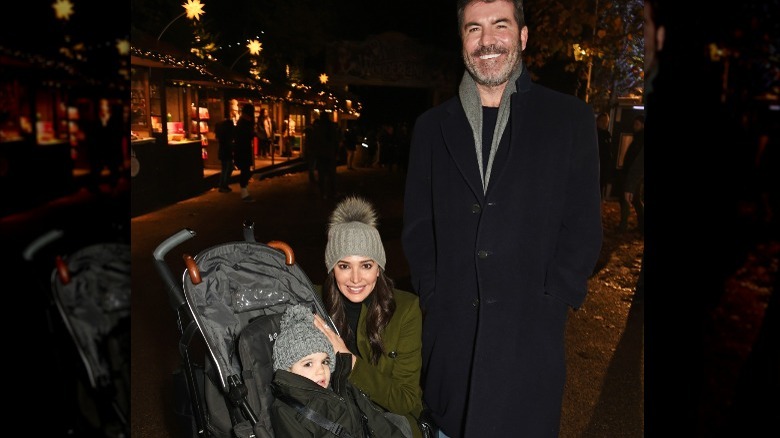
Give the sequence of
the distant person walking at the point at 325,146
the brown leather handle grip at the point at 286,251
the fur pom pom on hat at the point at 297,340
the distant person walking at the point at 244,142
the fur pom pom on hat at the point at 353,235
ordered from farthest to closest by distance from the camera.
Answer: the distant person walking at the point at 325,146
the distant person walking at the point at 244,142
the fur pom pom on hat at the point at 353,235
the brown leather handle grip at the point at 286,251
the fur pom pom on hat at the point at 297,340

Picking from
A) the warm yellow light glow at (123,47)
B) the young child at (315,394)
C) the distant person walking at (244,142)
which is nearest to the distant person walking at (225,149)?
the distant person walking at (244,142)

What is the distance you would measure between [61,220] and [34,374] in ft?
2.02

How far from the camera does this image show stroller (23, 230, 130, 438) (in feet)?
6.57

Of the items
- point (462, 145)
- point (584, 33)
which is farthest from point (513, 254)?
point (584, 33)

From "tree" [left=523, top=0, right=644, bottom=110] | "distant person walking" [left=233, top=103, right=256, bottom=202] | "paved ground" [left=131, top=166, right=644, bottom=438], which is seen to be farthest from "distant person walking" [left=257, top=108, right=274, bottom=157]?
"tree" [left=523, top=0, right=644, bottom=110]

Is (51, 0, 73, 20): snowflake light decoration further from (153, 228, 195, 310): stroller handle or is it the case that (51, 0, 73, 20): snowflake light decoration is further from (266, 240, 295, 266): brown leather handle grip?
(266, 240, 295, 266): brown leather handle grip

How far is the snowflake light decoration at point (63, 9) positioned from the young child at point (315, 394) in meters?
1.29

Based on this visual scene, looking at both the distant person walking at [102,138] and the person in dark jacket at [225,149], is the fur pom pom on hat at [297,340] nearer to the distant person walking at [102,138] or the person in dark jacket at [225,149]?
the distant person walking at [102,138]

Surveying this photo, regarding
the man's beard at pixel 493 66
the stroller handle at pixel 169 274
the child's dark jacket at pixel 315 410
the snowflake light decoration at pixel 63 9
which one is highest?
the snowflake light decoration at pixel 63 9

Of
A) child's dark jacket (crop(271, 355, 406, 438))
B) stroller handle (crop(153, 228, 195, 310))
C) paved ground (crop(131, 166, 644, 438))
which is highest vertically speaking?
stroller handle (crop(153, 228, 195, 310))

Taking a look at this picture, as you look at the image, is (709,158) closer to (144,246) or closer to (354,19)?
(354,19)

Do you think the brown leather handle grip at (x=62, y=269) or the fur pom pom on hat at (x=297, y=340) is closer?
the brown leather handle grip at (x=62, y=269)

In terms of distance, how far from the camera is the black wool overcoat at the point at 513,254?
6.79 ft

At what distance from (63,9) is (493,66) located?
4.83 feet
